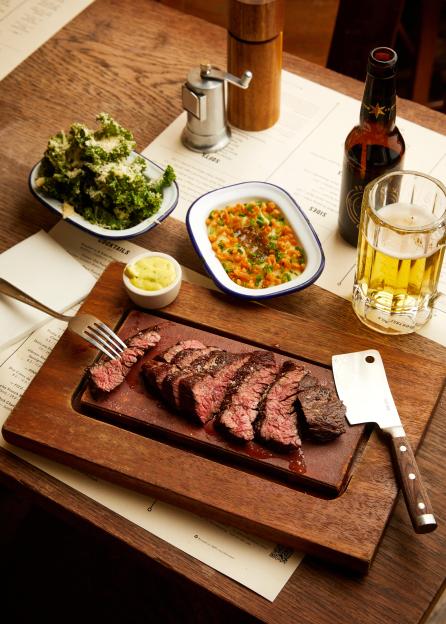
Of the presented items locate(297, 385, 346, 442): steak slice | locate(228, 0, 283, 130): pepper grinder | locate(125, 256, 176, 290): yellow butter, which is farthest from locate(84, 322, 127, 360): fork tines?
locate(228, 0, 283, 130): pepper grinder

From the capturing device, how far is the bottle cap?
138 centimetres

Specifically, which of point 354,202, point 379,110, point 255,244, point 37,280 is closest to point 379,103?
point 379,110

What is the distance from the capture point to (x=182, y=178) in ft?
6.29

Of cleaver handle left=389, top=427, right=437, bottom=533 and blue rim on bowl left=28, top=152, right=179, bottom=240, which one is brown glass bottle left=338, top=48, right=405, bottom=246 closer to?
blue rim on bowl left=28, top=152, right=179, bottom=240

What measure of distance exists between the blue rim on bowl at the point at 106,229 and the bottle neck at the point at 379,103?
0.49m

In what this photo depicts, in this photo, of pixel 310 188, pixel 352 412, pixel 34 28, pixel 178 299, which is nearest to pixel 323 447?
pixel 352 412

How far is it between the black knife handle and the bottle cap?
0.67 m

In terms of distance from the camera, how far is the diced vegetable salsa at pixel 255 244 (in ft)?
5.47

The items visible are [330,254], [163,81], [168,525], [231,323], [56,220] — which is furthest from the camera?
[163,81]

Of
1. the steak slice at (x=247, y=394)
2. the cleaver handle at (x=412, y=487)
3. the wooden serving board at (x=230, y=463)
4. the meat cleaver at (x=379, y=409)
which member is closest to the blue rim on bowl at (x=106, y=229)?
the wooden serving board at (x=230, y=463)

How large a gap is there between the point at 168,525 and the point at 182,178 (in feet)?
2.99

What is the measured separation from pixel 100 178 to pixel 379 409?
797mm

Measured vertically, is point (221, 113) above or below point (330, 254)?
above

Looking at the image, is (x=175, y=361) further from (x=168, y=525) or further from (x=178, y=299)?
(x=168, y=525)
